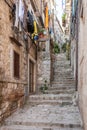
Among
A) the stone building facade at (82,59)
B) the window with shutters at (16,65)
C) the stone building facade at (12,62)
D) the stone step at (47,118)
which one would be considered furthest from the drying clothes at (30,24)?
the stone step at (47,118)

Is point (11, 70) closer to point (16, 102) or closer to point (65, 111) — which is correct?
point (16, 102)

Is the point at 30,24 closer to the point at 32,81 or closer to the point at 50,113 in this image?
the point at 32,81

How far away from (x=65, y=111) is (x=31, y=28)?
13.2 ft

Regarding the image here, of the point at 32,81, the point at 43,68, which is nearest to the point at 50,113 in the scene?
the point at 32,81

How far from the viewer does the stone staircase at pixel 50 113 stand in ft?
18.8

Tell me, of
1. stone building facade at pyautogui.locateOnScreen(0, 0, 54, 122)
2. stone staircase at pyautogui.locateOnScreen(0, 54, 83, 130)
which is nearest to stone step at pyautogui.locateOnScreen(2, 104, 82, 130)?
stone staircase at pyautogui.locateOnScreen(0, 54, 83, 130)

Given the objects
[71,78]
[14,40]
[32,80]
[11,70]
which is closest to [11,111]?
[11,70]

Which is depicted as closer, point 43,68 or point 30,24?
point 30,24

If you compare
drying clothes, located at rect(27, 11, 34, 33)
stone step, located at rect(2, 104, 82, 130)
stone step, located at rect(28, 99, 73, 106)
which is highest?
drying clothes, located at rect(27, 11, 34, 33)

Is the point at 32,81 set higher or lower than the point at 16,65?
lower

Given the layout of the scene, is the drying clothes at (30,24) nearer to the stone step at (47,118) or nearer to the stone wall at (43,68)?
the stone wall at (43,68)

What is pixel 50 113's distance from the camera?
7.07m

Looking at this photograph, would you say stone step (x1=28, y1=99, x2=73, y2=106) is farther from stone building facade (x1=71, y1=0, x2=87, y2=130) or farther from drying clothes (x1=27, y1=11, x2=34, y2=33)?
drying clothes (x1=27, y1=11, x2=34, y2=33)

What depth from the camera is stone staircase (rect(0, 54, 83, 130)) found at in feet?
18.8
